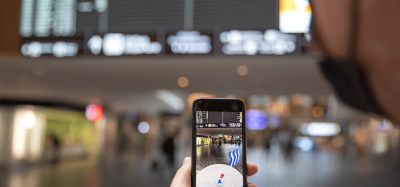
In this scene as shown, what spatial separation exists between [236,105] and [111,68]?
22.9ft

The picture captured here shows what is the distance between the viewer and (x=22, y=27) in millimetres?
4250

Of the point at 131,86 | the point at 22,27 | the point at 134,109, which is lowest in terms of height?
the point at 134,109

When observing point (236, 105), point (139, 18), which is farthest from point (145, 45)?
point (236, 105)

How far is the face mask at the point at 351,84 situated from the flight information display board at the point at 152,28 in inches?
140

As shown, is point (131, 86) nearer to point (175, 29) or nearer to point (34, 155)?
point (34, 155)

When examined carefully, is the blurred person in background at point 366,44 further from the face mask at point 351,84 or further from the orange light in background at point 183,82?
the orange light in background at point 183,82

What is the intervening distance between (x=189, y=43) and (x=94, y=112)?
999 centimetres

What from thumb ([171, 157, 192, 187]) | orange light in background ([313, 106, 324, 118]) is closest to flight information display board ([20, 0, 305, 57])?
thumb ([171, 157, 192, 187])

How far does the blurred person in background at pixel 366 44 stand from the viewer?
1.44 ft

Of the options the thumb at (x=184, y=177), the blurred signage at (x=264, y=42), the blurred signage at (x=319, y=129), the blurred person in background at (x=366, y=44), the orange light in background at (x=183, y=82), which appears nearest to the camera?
the blurred person in background at (x=366, y=44)

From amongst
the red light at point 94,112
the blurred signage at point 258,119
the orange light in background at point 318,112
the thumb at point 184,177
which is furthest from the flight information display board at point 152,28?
the orange light in background at point 318,112

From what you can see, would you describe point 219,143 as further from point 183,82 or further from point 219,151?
point 183,82

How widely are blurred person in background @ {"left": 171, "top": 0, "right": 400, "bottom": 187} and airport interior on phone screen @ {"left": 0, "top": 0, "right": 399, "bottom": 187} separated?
8cm

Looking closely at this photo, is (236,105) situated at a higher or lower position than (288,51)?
lower
